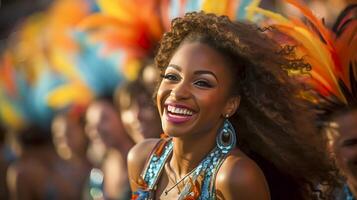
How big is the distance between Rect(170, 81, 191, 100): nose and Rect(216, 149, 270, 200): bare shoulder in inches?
12.8

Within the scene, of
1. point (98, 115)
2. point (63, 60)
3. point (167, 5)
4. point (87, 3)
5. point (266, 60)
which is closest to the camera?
point (266, 60)

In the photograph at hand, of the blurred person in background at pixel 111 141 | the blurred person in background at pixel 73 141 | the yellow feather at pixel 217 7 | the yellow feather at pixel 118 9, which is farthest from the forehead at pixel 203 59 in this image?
the blurred person in background at pixel 73 141

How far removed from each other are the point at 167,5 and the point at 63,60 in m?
2.28

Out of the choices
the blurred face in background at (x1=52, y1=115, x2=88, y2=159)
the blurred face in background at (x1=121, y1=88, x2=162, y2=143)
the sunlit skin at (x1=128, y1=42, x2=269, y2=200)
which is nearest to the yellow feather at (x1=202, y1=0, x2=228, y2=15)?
the sunlit skin at (x1=128, y1=42, x2=269, y2=200)

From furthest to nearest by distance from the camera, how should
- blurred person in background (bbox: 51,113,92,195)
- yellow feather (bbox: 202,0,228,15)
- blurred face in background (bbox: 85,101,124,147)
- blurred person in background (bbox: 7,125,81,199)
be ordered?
blurred person in background (bbox: 51,113,92,195) → blurred person in background (bbox: 7,125,81,199) → blurred face in background (bbox: 85,101,124,147) → yellow feather (bbox: 202,0,228,15)

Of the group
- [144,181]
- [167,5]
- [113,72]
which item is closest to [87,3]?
[113,72]

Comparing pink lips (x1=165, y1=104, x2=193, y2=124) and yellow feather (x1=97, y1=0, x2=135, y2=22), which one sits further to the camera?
yellow feather (x1=97, y1=0, x2=135, y2=22)

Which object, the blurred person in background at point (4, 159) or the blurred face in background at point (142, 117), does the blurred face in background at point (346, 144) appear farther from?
A: the blurred person in background at point (4, 159)

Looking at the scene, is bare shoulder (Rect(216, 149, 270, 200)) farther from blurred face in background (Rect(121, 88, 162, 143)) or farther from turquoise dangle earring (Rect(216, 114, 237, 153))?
blurred face in background (Rect(121, 88, 162, 143))

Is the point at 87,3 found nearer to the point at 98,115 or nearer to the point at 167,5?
the point at 98,115

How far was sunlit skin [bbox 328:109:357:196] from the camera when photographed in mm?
4379

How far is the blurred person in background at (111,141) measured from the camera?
6000mm

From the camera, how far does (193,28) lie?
3840 millimetres

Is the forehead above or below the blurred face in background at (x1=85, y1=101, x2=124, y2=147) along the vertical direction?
above
